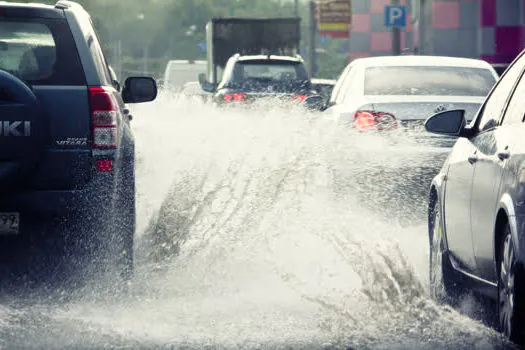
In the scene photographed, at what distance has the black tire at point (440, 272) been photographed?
23.4 feet

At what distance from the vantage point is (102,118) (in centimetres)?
698

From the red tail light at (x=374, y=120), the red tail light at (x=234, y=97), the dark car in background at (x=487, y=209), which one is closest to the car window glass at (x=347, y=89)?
the red tail light at (x=374, y=120)

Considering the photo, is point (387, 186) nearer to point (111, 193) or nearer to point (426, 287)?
point (426, 287)

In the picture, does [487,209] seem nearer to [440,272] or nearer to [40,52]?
[440,272]

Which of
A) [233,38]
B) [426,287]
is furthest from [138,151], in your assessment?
[233,38]

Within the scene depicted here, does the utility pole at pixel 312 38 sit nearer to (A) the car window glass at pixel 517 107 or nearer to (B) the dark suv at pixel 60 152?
(B) the dark suv at pixel 60 152

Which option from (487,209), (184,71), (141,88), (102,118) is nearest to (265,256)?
(141,88)

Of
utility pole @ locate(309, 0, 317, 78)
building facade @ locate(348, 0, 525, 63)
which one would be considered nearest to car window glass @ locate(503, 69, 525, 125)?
building facade @ locate(348, 0, 525, 63)

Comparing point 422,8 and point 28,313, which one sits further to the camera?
point 422,8

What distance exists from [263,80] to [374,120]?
38.0 feet

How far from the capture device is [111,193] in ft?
23.0

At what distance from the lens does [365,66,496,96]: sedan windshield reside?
38.8 ft

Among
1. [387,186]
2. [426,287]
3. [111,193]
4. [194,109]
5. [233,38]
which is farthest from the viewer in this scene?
[233,38]

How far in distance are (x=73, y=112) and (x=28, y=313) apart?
1.09 m
